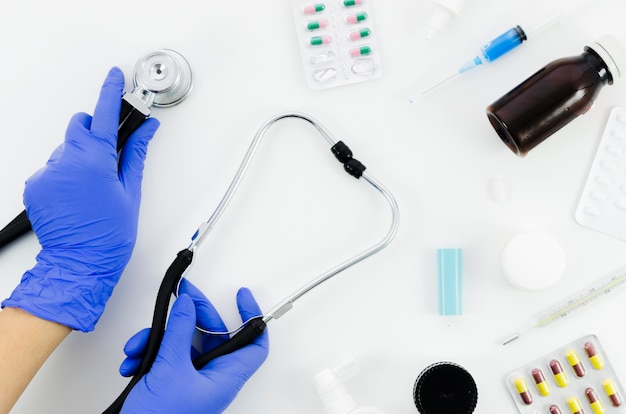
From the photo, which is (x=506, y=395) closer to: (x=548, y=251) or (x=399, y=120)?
(x=548, y=251)

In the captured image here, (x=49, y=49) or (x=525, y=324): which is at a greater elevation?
(x=49, y=49)

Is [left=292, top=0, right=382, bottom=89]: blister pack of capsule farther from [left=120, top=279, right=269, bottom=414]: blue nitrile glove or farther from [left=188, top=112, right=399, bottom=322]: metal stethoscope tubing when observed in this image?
[left=120, top=279, right=269, bottom=414]: blue nitrile glove

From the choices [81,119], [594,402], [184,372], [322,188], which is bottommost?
[594,402]

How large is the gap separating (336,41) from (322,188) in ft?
1.02

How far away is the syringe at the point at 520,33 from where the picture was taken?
1.20 m

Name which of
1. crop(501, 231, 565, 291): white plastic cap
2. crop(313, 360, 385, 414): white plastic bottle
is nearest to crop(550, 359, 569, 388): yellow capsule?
crop(501, 231, 565, 291): white plastic cap

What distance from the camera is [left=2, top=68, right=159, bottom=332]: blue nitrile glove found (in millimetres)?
1124

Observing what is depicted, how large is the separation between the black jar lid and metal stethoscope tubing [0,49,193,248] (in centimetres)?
74

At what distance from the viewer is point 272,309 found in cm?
113

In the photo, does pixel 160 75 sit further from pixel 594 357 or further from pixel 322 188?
pixel 594 357

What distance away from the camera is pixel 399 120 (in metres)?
1.23

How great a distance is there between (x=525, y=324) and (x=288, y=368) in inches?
19.2

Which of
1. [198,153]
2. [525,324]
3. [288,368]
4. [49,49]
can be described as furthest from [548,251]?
[49,49]

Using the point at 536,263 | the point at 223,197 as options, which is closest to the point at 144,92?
the point at 223,197
